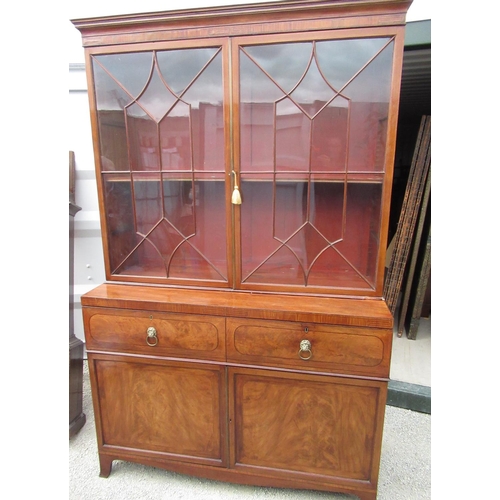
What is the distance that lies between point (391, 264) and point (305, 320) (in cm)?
104

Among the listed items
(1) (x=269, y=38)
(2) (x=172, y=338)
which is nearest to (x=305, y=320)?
(2) (x=172, y=338)

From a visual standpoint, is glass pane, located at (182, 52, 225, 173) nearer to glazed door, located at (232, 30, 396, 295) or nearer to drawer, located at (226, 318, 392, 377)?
glazed door, located at (232, 30, 396, 295)

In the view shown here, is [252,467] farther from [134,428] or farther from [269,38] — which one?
[269,38]

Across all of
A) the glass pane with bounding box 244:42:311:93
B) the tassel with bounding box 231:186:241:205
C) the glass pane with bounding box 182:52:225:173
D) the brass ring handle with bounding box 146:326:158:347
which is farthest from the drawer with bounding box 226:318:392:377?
the glass pane with bounding box 244:42:311:93

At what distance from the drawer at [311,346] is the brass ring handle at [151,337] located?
10.3 inches

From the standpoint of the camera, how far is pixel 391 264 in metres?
1.77

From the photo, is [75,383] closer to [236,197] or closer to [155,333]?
[155,333]

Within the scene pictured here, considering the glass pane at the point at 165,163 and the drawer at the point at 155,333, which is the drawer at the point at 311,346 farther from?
the glass pane at the point at 165,163

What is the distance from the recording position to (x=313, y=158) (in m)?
1.05

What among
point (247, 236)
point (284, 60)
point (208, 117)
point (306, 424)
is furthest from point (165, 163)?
point (306, 424)

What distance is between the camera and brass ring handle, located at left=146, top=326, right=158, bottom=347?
1062 millimetres

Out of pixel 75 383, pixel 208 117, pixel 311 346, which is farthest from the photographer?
pixel 75 383

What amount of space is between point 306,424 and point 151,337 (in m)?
0.61

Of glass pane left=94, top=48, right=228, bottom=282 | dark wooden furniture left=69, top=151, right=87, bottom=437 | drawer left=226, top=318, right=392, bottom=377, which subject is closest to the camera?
drawer left=226, top=318, right=392, bottom=377
